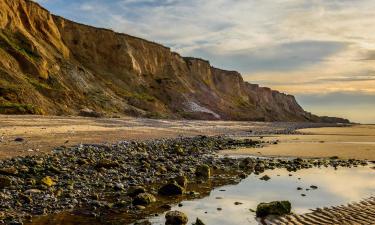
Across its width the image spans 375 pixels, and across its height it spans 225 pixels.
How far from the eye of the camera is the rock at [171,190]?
1465cm

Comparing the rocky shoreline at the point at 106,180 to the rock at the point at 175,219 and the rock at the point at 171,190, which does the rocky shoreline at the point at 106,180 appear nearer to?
the rock at the point at 171,190

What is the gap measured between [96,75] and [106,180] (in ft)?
266

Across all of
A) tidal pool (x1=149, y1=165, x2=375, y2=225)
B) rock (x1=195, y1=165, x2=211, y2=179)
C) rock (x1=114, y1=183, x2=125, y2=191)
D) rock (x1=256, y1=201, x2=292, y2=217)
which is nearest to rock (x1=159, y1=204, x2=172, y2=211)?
tidal pool (x1=149, y1=165, x2=375, y2=225)

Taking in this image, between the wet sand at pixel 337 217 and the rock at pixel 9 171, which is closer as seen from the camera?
the wet sand at pixel 337 217

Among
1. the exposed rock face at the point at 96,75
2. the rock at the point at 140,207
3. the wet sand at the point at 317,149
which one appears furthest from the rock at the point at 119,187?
the exposed rock face at the point at 96,75

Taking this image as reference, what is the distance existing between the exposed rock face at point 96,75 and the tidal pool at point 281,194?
116 ft

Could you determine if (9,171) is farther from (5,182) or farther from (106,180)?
(106,180)

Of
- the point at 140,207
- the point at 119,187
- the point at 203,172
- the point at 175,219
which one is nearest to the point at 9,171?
the point at 119,187

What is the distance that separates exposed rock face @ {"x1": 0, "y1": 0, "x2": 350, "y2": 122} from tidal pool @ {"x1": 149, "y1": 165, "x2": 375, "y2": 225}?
3522 cm

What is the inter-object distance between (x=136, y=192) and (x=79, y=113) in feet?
155

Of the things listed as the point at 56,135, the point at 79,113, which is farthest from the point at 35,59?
the point at 56,135

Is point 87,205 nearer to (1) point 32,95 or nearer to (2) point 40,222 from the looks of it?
(2) point 40,222

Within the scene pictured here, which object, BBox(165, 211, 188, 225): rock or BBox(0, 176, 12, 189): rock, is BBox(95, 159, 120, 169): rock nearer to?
BBox(0, 176, 12, 189): rock

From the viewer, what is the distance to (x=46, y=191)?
43.6ft
